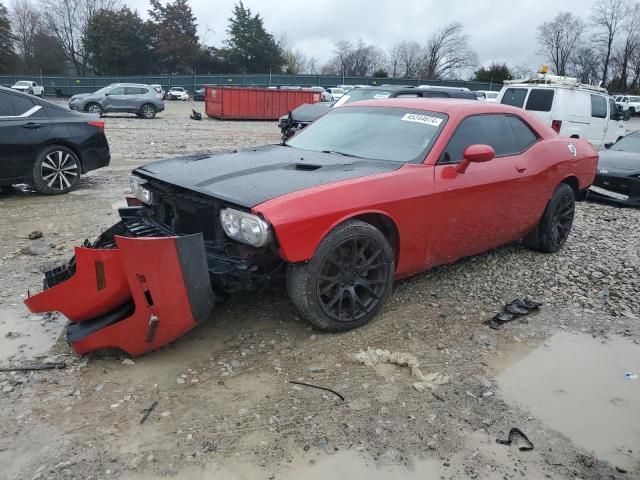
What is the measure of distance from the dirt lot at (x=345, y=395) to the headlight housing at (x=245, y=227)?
77cm

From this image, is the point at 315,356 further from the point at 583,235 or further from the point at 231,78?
the point at 231,78

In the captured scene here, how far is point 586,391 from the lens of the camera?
3180 mm

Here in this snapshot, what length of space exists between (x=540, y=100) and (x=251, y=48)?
55744mm

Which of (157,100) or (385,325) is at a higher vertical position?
(157,100)

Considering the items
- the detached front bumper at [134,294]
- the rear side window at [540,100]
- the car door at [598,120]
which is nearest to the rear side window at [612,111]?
the car door at [598,120]

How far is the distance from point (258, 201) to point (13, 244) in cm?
352

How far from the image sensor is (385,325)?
12.5ft

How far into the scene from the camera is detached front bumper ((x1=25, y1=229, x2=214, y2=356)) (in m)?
2.97

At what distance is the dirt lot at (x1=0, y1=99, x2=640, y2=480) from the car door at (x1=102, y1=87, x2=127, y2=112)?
20.6 meters

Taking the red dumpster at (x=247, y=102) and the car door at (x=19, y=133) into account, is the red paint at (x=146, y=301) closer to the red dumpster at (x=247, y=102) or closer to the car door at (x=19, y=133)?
the car door at (x=19, y=133)

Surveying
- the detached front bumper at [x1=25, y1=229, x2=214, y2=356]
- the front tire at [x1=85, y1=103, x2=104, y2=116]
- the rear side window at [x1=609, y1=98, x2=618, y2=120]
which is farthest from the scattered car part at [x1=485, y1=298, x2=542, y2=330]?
the front tire at [x1=85, y1=103, x2=104, y2=116]

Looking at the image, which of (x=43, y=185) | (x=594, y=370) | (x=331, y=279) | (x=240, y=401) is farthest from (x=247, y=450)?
(x=43, y=185)

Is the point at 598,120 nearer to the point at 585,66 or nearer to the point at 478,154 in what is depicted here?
the point at 478,154

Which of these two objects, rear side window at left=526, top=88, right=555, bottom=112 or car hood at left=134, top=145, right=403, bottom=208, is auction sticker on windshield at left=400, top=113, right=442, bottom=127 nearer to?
car hood at left=134, top=145, right=403, bottom=208
